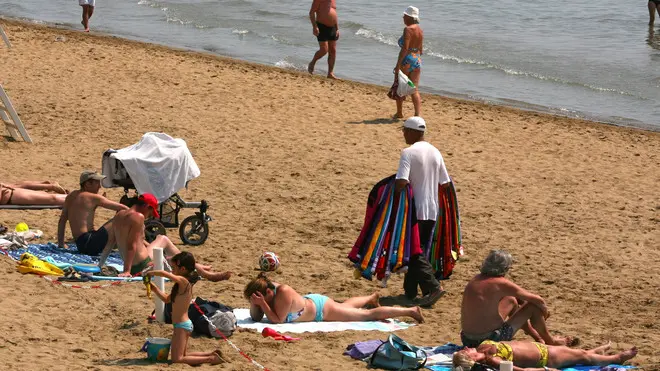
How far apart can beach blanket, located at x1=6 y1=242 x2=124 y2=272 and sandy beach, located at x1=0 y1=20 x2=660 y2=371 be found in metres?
0.37

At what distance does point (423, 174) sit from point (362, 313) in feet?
3.97

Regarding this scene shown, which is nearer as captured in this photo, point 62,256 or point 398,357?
point 398,357

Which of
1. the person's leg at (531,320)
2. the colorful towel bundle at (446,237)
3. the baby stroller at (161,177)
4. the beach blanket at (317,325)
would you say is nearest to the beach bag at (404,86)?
the baby stroller at (161,177)

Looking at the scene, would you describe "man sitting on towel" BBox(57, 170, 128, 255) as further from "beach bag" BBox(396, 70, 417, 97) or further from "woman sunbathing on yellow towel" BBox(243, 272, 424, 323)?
"beach bag" BBox(396, 70, 417, 97)

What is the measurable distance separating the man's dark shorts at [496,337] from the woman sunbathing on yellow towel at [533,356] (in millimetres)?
283

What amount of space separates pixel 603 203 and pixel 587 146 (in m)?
2.75

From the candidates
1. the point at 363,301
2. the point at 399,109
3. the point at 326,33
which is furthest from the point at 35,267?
the point at 326,33

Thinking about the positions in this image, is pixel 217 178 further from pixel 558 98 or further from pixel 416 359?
pixel 558 98

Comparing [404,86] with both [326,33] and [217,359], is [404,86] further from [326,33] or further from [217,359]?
[217,359]

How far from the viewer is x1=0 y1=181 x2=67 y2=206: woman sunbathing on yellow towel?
11.7m

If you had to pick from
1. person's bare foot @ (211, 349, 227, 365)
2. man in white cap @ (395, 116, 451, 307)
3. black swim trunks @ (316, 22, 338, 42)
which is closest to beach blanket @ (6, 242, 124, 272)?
person's bare foot @ (211, 349, 227, 365)

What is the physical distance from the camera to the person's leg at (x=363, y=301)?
942cm

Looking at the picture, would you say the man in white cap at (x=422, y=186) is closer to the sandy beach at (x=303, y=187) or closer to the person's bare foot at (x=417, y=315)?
the sandy beach at (x=303, y=187)

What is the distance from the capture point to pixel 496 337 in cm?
834
